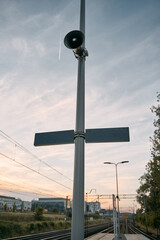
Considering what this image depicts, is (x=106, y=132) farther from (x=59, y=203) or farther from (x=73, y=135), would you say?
(x=59, y=203)

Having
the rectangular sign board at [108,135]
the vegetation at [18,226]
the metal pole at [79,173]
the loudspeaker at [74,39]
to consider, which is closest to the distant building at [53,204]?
the vegetation at [18,226]

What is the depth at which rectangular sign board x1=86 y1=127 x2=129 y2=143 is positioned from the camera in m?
3.56

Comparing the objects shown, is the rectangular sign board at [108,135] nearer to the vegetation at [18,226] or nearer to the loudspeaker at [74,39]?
the loudspeaker at [74,39]

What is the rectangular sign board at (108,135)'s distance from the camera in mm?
3562

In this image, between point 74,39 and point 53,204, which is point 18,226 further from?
point 53,204

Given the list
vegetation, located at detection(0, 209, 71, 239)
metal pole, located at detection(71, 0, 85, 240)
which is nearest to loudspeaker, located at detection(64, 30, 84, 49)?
metal pole, located at detection(71, 0, 85, 240)

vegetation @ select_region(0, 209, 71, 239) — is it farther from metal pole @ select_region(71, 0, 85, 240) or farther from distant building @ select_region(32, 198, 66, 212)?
distant building @ select_region(32, 198, 66, 212)

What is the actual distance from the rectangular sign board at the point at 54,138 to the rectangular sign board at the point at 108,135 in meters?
0.34

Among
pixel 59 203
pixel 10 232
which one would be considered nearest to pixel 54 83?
pixel 10 232

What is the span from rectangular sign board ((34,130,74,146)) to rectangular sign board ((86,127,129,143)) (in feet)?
1.13

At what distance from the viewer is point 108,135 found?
12.0 ft

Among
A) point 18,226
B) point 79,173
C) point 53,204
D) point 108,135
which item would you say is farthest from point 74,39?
point 53,204

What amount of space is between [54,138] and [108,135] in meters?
1.05

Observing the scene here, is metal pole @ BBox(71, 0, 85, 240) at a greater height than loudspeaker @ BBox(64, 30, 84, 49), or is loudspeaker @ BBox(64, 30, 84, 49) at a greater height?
loudspeaker @ BBox(64, 30, 84, 49)
